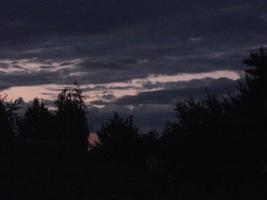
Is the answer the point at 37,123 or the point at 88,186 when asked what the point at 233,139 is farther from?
the point at 37,123

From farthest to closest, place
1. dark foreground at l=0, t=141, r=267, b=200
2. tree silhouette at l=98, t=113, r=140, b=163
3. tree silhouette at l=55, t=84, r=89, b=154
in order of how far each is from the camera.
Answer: tree silhouette at l=55, t=84, r=89, b=154 < tree silhouette at l=98, t=113, r=140, b=163 < dark foreground at l=0, t=141, r=267, b=200

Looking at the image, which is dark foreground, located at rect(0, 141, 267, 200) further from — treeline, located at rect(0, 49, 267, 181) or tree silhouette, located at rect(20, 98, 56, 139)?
tree silhouette, located at rect(20, 98, 56, 139)

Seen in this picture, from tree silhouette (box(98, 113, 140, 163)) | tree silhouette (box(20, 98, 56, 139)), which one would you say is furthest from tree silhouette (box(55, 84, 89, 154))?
tree silhouette (box(98, 113, 140, 163))

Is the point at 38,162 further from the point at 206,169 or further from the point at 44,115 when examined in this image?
the point at 44,115

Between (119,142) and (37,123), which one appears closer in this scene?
(119,142)

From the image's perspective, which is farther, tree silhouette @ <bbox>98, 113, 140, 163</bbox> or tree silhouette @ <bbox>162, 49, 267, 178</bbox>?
tree silhouette @ <bbox>98, 113, 140, 163</bbox>

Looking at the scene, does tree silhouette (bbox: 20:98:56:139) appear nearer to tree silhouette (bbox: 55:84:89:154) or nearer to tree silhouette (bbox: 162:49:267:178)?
tree silhouette (bbox: 55:84:89:154)

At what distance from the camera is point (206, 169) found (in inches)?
1590

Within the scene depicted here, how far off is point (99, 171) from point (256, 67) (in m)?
11.0

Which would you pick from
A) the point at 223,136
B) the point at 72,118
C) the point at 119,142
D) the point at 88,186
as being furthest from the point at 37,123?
the point at 88,186

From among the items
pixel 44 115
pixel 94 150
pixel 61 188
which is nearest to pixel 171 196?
pixel 61 188

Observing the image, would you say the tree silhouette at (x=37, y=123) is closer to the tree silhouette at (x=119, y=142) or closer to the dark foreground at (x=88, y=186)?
the tree silhouette at (x=119, y=142)

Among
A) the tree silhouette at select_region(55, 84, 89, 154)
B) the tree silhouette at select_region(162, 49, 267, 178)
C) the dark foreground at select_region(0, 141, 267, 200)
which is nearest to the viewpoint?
the dark foreground at select_region(0, 141, 267, 200)

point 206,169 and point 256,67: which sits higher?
point 256,67
